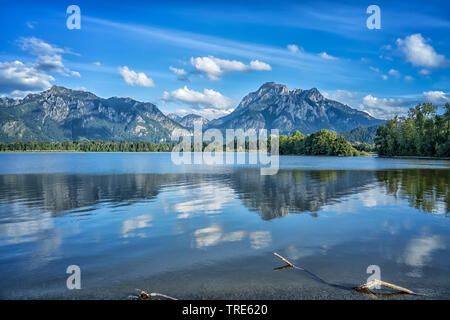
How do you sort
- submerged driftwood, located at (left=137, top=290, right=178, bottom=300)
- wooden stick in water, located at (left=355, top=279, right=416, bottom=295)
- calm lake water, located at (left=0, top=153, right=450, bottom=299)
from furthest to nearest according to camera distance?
calm lake water, located at (left=0, top=153, right=450, bottom=299) < wooden stick in water, located at (left=355, top=279, right=416, bottom=295) < submerged driftwood, located at (left=137, top=290, right=178, bottom=300)

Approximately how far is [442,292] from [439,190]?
2919 centimetres

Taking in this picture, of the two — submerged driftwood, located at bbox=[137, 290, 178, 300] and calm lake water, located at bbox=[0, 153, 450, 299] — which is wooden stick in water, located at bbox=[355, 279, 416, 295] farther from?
submerged driftwood, located at bbox=[137, 290, 178, 300]

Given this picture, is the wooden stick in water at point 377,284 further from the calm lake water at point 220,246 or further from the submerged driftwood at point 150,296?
the submerged driftwood at point 150,296

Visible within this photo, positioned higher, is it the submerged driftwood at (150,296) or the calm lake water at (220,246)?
the submerged driftwood at (150,296)

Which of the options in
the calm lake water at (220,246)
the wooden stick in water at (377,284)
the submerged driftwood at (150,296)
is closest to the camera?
the submerged driftwood at (150,296)

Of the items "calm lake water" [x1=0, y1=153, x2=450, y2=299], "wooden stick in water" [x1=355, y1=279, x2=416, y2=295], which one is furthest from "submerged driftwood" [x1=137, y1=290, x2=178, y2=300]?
"wooden stick in water" [x1=355, y1=279, x2=416, y2=295]

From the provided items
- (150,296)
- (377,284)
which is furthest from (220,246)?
(377,284)

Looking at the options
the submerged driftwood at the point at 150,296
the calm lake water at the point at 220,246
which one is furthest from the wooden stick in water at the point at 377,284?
the submerged driftwood at the point at 150,296

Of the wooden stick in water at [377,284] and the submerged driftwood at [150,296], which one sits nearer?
the submerged driftwood at [150,296]

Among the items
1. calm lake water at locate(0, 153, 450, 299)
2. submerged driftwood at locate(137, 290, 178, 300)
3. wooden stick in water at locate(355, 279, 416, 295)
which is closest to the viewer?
submerged driftwood at locate(137, 290, 178, 300)

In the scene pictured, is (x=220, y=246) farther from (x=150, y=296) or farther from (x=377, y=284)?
(x=377, y=284)
